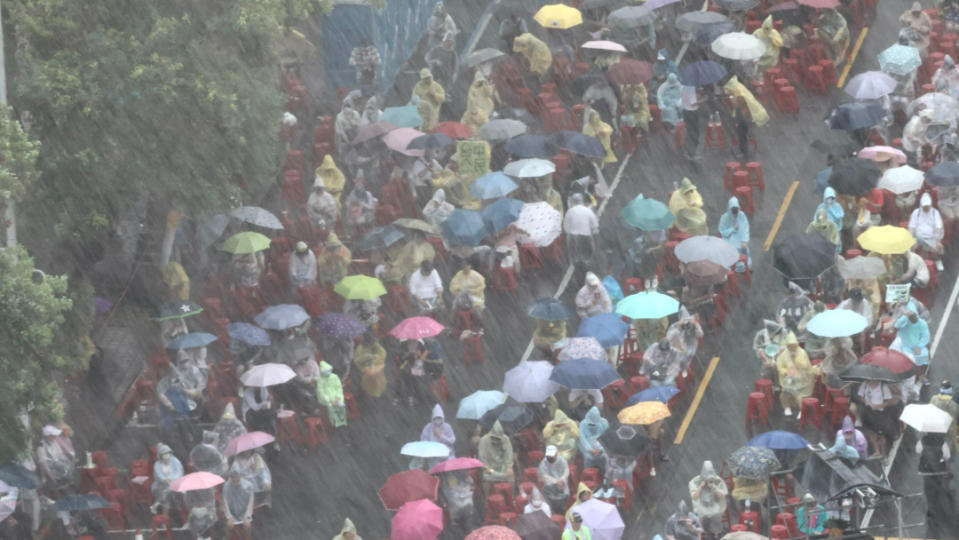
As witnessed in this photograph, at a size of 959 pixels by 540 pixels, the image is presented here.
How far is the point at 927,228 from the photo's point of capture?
37594 millimetres

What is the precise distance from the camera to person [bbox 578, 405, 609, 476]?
33531 millimetres

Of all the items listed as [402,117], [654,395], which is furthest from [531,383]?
[402,117]

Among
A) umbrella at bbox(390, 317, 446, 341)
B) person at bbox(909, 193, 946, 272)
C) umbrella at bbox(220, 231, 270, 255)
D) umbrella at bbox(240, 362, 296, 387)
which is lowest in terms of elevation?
person at bbox(909, 193, 946, 272)

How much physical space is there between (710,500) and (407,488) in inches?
165

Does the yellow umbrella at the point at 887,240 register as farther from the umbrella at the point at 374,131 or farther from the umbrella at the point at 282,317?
the umbrella at the point at 374,131

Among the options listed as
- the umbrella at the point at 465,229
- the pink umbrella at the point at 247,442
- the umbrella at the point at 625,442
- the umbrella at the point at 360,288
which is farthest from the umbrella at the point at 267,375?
the umbrella at the point at 625,442

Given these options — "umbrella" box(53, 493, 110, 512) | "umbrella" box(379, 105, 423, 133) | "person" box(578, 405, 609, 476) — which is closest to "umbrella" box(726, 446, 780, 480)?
"person" box(578, 405, 609, 476)

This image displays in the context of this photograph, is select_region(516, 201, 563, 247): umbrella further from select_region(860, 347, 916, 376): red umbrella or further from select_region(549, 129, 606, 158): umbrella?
select_region(860, 347, 916, 376): red umbrella

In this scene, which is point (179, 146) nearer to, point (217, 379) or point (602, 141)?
point (217, 379)

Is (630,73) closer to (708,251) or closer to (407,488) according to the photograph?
(708,251)

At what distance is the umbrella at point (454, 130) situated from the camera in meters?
41.2

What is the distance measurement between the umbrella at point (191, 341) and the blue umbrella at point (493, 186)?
220 inches

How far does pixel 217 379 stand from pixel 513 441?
5250 mm

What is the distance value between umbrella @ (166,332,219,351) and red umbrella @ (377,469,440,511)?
458 cm
